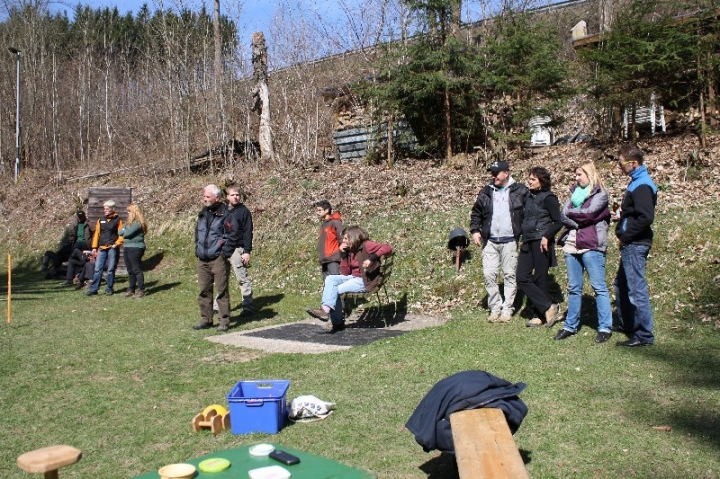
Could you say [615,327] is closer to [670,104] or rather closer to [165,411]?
[165,411]

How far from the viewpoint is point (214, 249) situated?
9867 mm

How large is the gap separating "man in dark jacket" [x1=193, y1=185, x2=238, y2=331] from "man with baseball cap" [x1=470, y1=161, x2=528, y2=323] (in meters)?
3.43

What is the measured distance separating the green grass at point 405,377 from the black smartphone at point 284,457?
94 cm

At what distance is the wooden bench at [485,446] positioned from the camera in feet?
11.4

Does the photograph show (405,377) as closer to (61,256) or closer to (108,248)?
(108,248)

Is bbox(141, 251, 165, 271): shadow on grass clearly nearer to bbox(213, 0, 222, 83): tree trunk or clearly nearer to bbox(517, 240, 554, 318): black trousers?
bbox(213, 0, 222, 83): tree trunk

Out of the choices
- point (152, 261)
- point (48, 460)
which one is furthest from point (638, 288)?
point (152, 261)

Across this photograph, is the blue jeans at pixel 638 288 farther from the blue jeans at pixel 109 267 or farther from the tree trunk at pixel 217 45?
the tree trunk at pixel 217 45

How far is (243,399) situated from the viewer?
5.50 metres

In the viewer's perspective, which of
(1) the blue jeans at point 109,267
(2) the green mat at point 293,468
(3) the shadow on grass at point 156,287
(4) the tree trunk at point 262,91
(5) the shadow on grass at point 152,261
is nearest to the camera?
(2) the green mat at point 293,468

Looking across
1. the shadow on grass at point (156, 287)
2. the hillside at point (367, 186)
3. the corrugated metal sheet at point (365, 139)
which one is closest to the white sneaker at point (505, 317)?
the hillside at point (367, 186)

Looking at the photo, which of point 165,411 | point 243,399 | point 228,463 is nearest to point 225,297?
point 165,411

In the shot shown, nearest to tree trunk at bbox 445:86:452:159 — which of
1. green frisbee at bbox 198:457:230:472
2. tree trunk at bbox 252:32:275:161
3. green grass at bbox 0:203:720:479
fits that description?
green grass at bbox 0:203:720:479

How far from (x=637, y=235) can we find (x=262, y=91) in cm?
1625
